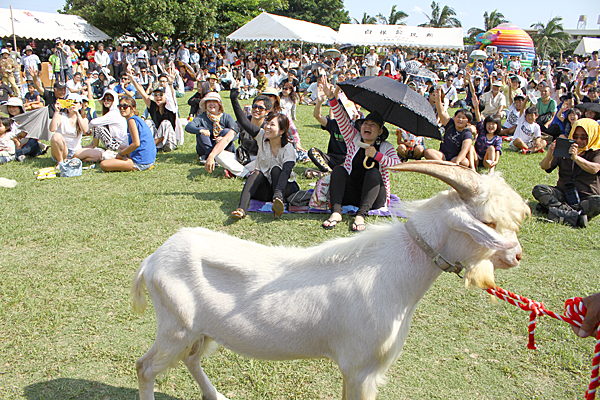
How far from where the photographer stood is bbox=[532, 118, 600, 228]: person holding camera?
6.02 meters

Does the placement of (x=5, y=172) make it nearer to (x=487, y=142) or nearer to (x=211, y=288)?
(x=211, y=288)

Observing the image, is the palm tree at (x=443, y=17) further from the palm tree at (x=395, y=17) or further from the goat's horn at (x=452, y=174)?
the goat's horn at (x=452, y=174)

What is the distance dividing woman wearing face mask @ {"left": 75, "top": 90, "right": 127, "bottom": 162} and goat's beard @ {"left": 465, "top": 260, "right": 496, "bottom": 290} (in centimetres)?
847

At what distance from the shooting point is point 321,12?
70.6 metres

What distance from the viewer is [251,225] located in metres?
6.01

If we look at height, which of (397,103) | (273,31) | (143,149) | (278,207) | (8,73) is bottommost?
(278,207)

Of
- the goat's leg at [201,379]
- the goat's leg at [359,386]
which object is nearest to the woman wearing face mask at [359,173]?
the goat's leg at [201,379]

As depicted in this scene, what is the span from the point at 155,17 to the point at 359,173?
30601mm

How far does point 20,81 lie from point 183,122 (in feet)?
40.9

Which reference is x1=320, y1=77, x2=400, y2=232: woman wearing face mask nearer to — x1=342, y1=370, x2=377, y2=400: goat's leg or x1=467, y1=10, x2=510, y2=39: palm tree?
x1=342, y1=370, x2=377, y2=400: goat's leg

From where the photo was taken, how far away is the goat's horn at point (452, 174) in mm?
2053

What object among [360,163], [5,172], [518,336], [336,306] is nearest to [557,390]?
[518,336]

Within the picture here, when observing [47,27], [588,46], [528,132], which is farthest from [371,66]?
[588,46]

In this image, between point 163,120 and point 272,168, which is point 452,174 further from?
point 163,120
